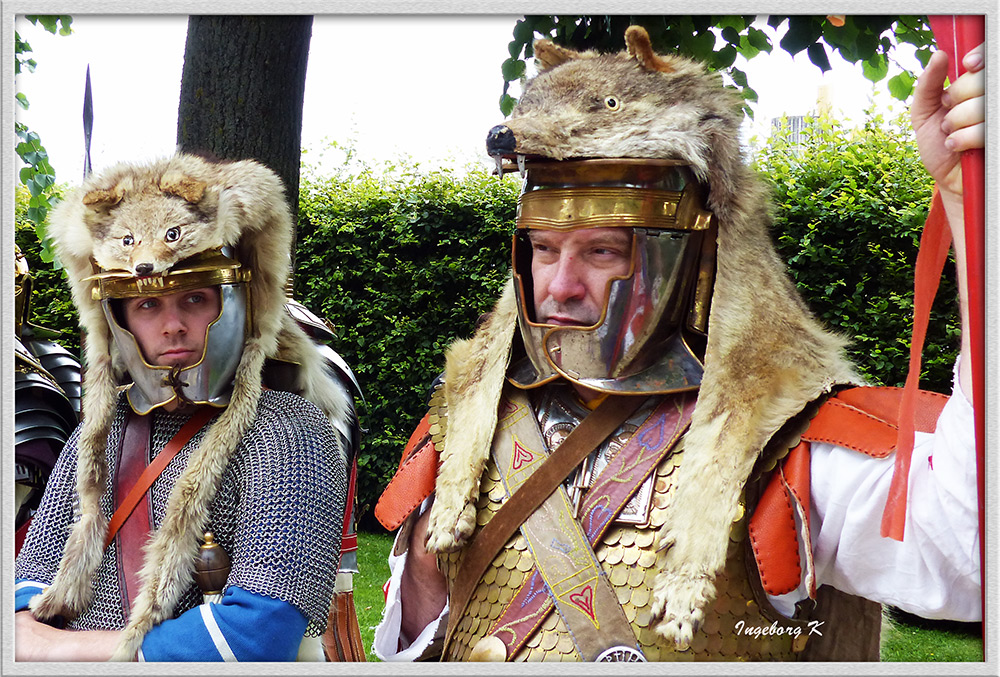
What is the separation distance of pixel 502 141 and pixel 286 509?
3.09 ft

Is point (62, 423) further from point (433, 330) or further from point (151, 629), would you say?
point (433, 330)

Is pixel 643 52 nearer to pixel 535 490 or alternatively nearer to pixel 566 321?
pixel 566 321

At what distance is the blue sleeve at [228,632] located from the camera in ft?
6.58

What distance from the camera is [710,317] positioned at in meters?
2.07

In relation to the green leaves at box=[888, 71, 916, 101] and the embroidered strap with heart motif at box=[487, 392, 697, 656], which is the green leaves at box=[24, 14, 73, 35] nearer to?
the embroidered strap with heart motif at box=[487, 392, 697, 656]

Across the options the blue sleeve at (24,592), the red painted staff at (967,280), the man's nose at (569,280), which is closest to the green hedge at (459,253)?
the blue sleeve at (24,592)

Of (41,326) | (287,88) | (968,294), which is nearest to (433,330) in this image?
(287,88)

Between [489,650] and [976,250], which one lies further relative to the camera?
[489,650]

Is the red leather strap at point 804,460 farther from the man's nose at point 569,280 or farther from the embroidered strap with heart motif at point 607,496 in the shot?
the man's nose at point 569,280

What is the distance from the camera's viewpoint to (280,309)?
7.73ft

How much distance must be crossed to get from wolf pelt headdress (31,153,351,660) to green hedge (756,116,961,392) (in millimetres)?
1570

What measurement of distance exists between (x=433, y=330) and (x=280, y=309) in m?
1.02

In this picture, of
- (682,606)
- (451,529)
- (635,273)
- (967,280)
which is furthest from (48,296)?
(967,280)

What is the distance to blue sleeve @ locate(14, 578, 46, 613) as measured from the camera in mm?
2207
